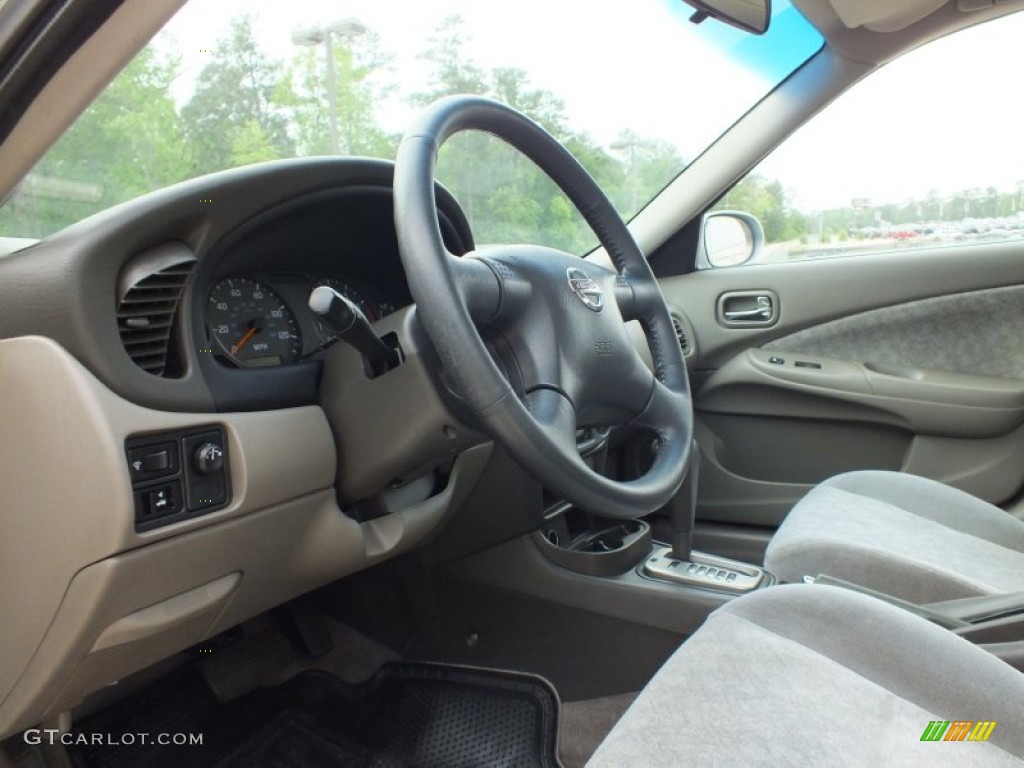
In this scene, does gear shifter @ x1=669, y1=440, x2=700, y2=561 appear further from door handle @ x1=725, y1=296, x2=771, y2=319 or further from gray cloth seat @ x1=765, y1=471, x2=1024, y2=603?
door handle @ x1=725, y1=296, x2=771, y2=319

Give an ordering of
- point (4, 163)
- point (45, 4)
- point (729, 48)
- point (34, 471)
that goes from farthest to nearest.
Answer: point (729, 48)
point (34, 471)
point (4, 163)
point (45, 4)

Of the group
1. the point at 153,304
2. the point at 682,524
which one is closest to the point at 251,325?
the point at 153,304

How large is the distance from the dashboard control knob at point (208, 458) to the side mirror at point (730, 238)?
1556 millimetres

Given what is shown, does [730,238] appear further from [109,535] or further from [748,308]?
[109,535]

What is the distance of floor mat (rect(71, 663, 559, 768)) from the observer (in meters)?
1.51

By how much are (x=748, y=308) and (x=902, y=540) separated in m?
0.94

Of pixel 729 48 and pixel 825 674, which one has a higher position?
pixel 729 48

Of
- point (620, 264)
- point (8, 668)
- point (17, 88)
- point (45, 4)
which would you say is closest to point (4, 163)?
point (17, 88)

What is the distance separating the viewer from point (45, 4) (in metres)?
0.76

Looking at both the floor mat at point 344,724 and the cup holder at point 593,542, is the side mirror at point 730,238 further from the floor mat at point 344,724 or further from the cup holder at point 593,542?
the floor mat at point 344,724

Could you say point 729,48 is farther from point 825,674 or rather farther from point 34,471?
point 34,471

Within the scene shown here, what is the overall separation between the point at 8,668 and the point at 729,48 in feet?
6.01

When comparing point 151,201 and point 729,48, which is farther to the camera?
point 729,48

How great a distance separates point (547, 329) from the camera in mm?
1122
